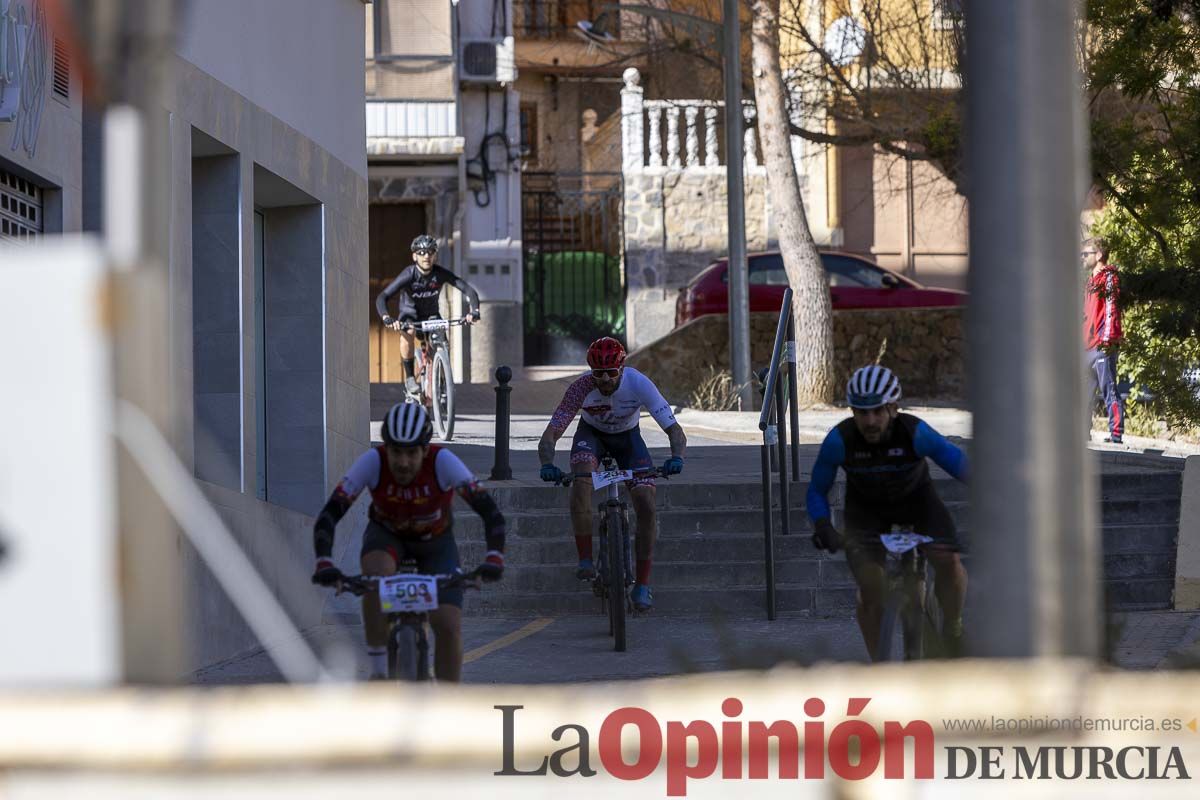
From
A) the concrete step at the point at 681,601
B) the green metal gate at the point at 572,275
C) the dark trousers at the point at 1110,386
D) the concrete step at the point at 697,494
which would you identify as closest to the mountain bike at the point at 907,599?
the concrete step at the point at 681,601

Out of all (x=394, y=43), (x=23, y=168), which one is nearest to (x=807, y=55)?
(x=394, y=43)

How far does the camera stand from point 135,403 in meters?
4.39

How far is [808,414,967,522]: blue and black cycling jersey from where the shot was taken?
28.1 ft

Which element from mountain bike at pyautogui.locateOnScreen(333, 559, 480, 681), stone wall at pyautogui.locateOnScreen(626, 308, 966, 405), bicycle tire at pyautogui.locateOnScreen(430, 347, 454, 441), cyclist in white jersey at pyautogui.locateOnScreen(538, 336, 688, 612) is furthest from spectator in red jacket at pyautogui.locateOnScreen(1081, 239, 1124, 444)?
stone wall at pyautogui.locateOnScreen(626, 308, 966, 405)

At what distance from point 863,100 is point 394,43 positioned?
7693 millimetres

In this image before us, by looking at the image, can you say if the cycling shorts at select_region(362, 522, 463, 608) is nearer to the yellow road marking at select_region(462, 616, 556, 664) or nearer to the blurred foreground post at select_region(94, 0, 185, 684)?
the yellow road marking at select_region(462, 616, 556, 664)

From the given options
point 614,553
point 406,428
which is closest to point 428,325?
point 614,553

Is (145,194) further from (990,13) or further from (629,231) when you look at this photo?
(629,231)

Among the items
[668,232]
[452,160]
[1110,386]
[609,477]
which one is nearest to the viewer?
[609,477]

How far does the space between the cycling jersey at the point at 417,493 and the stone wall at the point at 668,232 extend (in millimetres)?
22509

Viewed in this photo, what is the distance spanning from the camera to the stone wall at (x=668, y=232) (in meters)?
30.9

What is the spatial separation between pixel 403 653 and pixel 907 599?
1997 mm

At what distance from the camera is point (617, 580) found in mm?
11047

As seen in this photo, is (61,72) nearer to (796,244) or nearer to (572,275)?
(796,244)
